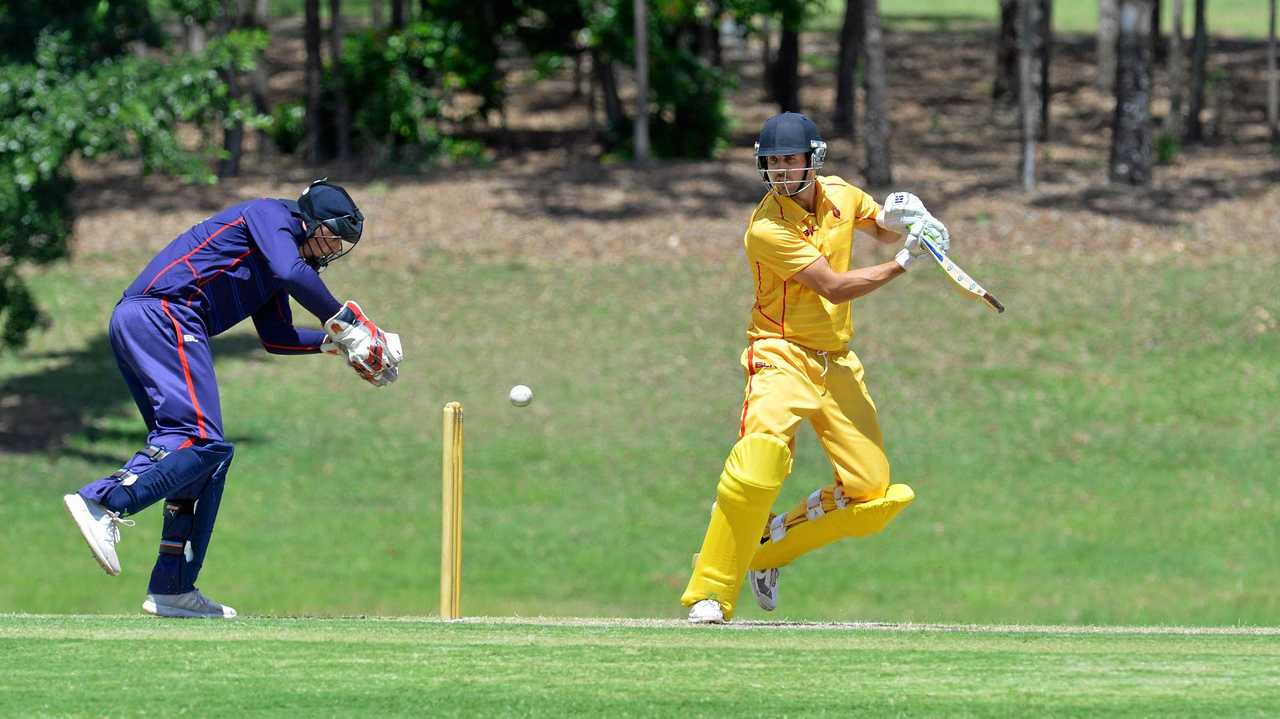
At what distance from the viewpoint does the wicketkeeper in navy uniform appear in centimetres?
788

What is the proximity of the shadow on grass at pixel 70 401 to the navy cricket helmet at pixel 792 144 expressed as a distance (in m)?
12.1

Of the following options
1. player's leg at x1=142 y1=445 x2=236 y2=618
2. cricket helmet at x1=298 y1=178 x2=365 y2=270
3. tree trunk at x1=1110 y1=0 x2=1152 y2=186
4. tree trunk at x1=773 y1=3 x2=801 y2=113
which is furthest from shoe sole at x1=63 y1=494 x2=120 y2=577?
tree trunk at x1=773 y1=3 x2=801 y2=113

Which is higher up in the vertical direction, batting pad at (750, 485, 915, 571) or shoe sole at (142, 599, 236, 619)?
batting pad at (750, 485, 915, 571)

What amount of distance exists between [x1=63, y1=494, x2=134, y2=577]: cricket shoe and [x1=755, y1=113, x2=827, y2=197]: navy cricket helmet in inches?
126

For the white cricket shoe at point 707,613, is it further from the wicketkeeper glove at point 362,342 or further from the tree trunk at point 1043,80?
the tree trunk at point 1043,80

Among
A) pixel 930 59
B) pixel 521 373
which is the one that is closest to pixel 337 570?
pixel 521 373

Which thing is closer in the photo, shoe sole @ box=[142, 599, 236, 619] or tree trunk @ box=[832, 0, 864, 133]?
shoe sole @ box=[142, 599, 236, 619]

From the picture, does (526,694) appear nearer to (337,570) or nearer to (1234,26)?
(337,570)

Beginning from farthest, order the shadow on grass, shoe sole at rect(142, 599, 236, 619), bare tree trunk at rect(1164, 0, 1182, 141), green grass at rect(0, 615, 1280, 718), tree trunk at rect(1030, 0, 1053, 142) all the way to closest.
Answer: bare tree trunk at rect(1164, 0, 1182, 141) < tree trunk at rect(1030, 0, 1053, 142) < the shadow on grass < shoe sole at rect(142, 599, 236, 619) < green grass at rect(0, 615, 1280, 718)

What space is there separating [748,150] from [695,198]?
401 cm

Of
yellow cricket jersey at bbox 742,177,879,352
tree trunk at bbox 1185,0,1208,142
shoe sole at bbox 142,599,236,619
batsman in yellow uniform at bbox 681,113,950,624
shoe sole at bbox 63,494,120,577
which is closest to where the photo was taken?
shoe sole at bbox 63,494,120,577

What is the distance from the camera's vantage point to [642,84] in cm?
2719

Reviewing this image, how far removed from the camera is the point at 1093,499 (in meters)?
Answer: 17.8

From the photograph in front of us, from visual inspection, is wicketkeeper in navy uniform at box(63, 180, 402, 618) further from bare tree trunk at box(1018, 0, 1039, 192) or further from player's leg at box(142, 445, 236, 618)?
bare tree trunk at box(1018, 0, 1039, 192)
